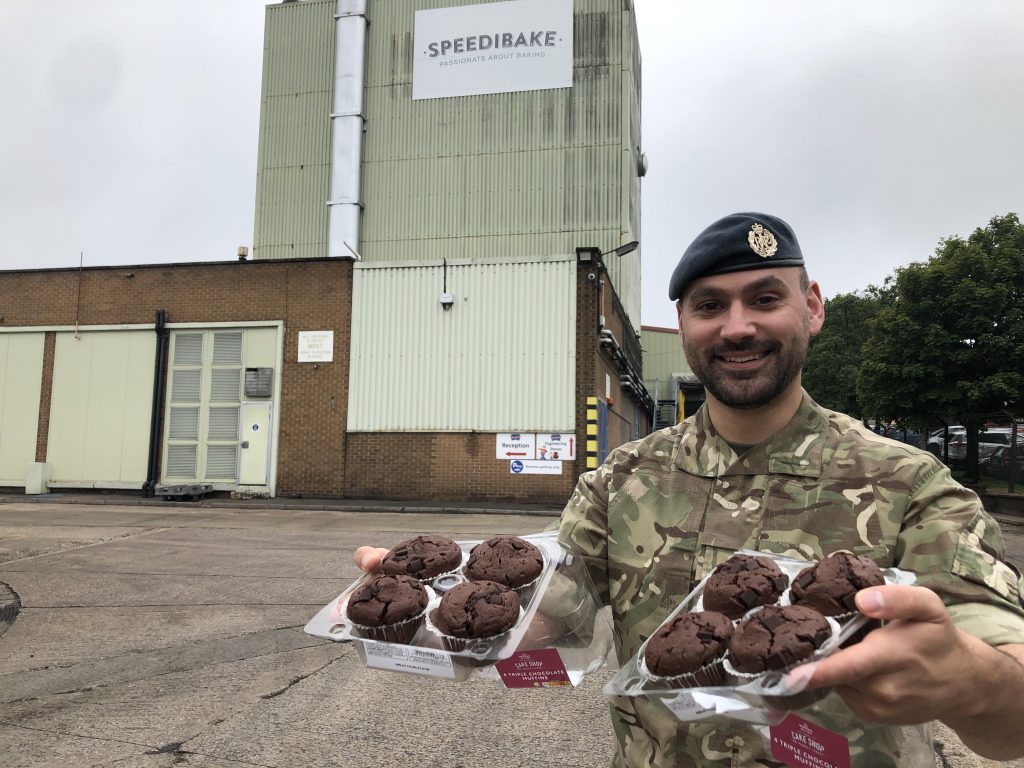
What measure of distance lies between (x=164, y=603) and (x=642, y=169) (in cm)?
2664

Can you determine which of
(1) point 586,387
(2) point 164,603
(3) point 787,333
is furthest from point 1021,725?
(1) point 586,387

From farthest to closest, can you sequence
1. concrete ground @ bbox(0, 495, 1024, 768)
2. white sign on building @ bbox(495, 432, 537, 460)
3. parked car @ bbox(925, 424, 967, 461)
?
parked car @ bbox(925, 424, 967, 461)
white sign on building @ bbox(495, 432, 537, 460)
concrete ground @ bbox(0, 495, 1024, 768)

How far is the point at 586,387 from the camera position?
16391mm

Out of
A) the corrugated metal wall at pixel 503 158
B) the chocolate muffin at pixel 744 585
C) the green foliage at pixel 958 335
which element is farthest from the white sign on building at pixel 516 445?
the chocolate muffin at pixel 744 585

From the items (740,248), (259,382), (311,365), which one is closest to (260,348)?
(259,382)

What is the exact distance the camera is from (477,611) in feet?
5.55

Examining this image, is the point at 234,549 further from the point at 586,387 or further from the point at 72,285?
the point at 72,285

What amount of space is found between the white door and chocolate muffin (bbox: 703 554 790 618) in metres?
17.1

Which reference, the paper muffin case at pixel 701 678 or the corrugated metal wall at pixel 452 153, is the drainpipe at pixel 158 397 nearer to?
the corrugated metal wall at pixel 452 153

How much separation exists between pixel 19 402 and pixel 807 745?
21872mm

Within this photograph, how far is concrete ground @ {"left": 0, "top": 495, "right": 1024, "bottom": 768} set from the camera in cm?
362

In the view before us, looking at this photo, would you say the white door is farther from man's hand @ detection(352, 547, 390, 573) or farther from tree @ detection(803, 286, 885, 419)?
tree @ detection(803, 286, 885, 419)

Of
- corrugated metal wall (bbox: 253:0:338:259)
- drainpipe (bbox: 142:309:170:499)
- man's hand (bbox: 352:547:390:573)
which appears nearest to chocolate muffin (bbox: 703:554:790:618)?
man's hand (bbox: 352:547:390:573)

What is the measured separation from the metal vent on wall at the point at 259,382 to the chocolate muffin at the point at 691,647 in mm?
17072
